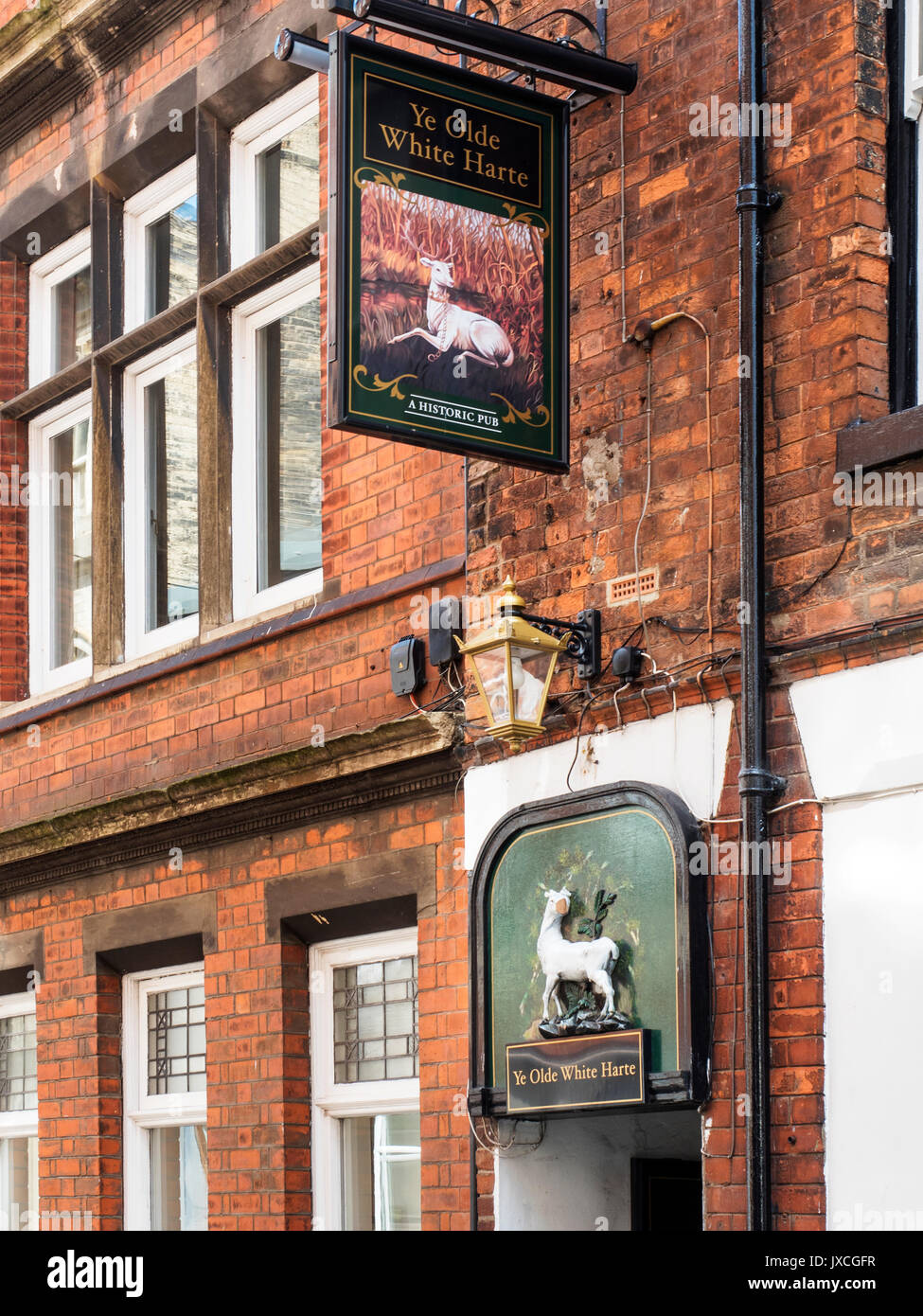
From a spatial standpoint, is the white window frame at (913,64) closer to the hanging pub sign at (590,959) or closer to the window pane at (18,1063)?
the hanging pub sign at (590,959)

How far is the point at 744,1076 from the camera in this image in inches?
254

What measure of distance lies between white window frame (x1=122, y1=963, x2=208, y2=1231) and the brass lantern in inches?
126

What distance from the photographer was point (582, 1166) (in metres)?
7.65

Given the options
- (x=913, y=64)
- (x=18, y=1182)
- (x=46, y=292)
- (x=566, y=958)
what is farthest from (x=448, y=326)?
(x=18, y=1182)

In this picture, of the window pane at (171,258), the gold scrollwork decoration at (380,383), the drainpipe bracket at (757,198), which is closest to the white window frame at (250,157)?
the window pane at (171,258)

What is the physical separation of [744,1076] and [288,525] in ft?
13.6

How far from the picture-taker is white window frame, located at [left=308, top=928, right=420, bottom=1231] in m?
8.61

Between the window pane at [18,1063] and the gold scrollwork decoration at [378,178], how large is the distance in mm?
5663

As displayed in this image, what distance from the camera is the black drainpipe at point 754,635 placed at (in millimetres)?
6352

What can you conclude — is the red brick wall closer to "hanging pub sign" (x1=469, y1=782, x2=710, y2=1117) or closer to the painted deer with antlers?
→ "hanging pub sign" (x1=469, y1=782, x2=710, y2=1117)

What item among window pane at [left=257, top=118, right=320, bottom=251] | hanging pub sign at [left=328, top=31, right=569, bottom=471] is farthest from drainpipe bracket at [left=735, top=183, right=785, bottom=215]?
window pane at [left=257, top=118, right=320, bottom=251]
